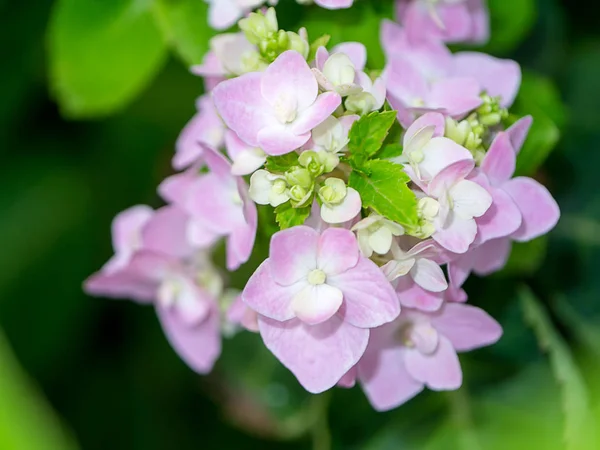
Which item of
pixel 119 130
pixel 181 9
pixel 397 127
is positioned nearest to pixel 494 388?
pixel 397 127

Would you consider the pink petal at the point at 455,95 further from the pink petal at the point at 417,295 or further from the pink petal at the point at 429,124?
the pink petal at the point at 417,295

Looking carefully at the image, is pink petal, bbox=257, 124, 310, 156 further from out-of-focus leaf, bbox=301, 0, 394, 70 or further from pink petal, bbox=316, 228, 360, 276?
out-of-focus leaf, bbox=301, 0, 394, 70

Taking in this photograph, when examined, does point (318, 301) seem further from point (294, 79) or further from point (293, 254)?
point (294, 79)

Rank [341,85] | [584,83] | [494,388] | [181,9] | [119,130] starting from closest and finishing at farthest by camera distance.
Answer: [341,85], [181,9], [494,388], [584,83], [119,130]

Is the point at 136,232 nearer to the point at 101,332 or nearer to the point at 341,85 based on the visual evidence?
the point at 341,85

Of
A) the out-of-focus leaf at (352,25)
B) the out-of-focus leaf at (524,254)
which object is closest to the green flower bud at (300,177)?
the out-of-focus leaf at (352,25)

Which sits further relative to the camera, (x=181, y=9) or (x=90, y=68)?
(x=90, y=68)

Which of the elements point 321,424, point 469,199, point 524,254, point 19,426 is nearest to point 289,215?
point 469,199
